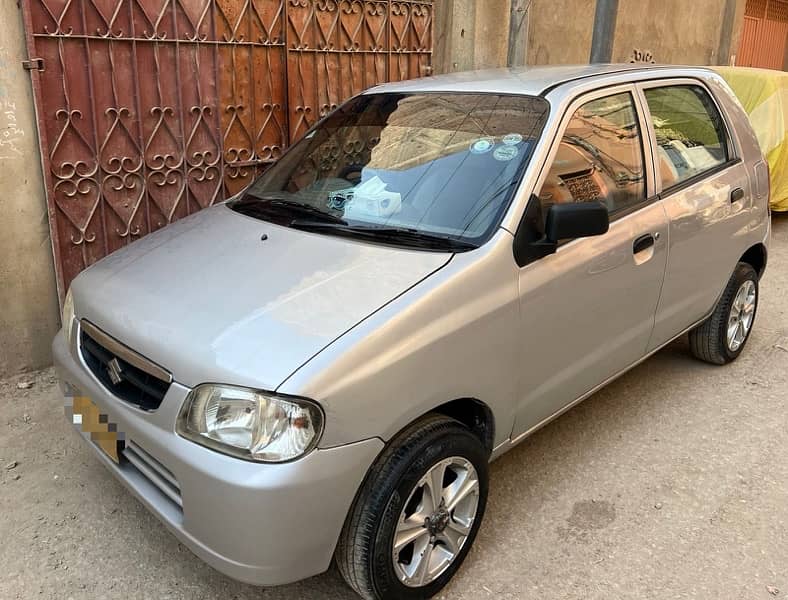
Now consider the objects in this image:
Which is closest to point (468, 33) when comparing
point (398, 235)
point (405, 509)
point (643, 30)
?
point (643, 30)

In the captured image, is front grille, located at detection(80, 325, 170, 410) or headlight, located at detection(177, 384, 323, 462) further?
front grille, located at detection(80, 325, 170, 410)

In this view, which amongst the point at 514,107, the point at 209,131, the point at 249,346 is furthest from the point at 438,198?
the point at 209,131

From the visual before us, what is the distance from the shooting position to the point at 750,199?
419cm

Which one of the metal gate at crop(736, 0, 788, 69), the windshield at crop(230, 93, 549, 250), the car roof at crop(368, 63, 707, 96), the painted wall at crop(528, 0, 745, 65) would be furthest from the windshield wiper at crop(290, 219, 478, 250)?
the metal gate at crop(736, 0, 788, 69)

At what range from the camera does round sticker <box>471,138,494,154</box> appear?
3.00 m

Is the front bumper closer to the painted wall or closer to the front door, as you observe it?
the front door

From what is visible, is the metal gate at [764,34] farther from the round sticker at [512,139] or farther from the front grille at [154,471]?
the front grille at [154,471]

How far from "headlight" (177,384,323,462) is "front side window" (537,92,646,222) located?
1.31 m

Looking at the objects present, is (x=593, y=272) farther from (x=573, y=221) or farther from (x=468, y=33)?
(x=468, y=33)

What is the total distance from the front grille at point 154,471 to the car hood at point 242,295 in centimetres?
32

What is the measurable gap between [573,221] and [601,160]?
710 millimetres

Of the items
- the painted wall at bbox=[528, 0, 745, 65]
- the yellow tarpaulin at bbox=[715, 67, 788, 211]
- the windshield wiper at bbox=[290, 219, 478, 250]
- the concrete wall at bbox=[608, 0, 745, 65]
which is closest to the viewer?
the windshield wiper at bbox=[290, 219, 478, 250]

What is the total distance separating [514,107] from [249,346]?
1635 millimetres

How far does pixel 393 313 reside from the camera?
233cm
